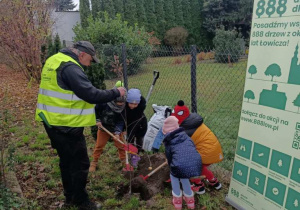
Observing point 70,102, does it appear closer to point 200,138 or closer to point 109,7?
point 200,138

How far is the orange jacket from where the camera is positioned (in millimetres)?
3320

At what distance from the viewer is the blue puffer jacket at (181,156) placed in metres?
2.96

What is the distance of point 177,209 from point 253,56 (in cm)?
191

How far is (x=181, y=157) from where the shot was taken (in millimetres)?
2971

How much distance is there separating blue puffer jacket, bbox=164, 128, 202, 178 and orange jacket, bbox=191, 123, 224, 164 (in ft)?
1.00

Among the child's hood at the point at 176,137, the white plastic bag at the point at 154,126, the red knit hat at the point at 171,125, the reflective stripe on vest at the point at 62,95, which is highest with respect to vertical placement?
the reflective stripe on vest at the point at 62,95

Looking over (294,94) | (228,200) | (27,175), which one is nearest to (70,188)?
(27,175)

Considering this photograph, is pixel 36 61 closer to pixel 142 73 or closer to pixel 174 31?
pixel 142 73

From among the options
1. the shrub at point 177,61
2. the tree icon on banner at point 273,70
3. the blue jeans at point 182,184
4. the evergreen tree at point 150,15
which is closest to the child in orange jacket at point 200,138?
the blue jeans at point 182,184

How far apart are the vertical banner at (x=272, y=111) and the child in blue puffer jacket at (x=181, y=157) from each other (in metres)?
0.52

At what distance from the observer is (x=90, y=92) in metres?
2.75

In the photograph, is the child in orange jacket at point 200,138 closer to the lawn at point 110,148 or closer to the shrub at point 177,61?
the lawn at point 110,148

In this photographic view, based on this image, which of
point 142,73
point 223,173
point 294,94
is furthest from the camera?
point 142,73

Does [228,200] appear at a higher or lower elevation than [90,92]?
lower
